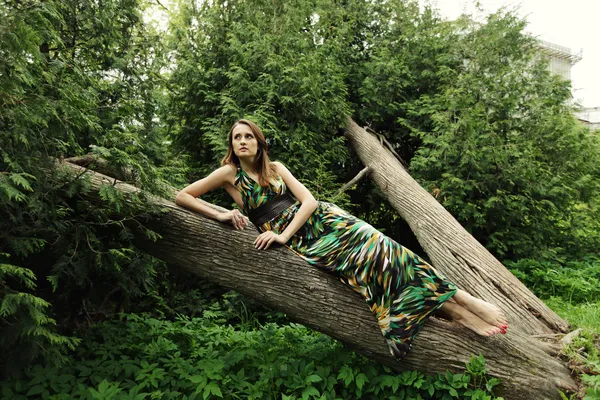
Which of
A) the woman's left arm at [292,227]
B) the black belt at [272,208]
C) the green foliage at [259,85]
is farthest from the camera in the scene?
the green foliage at [259,85]

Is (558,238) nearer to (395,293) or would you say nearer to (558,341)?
(558,341)

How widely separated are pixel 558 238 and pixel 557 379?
5.84 meters

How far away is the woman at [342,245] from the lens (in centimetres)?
308

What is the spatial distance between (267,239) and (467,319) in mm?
1518

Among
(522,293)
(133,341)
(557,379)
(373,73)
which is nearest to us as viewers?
(557,379)

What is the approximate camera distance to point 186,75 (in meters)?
7.43

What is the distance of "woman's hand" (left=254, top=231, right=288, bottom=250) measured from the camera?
3309 mm

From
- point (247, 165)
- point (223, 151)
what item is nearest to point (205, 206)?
point (247, 165)

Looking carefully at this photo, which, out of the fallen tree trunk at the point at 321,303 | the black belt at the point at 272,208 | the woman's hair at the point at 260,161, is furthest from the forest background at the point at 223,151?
the black belt at the point at 272,208

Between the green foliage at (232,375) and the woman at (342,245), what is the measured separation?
0.32m

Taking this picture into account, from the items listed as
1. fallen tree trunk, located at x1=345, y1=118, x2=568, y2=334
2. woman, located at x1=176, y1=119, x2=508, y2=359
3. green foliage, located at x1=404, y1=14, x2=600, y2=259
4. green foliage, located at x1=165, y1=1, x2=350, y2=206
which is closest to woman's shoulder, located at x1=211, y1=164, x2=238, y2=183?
woman, located at x1=176, y1=119, x2=508, y2=359

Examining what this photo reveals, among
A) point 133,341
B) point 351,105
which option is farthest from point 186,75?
point 133,341

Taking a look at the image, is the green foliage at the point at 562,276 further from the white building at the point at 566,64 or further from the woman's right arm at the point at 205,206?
the white building at the point at 566,64

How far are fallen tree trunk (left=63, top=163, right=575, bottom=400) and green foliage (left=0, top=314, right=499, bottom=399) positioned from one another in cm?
13
